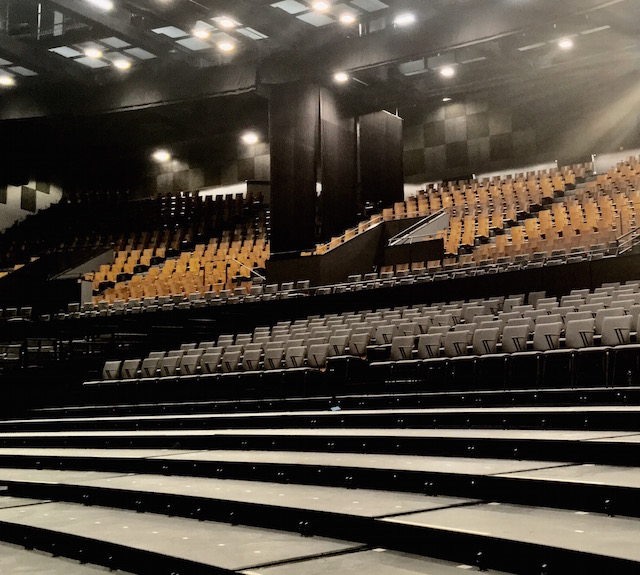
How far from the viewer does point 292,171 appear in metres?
13.4

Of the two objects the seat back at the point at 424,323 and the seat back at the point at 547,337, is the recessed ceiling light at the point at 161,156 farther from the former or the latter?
the seat back at the point at 547,337

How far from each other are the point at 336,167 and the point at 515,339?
9.27 meters

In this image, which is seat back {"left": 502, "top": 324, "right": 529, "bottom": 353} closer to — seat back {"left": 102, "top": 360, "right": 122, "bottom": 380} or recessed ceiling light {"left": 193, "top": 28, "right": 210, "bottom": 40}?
seat back {"left": 102, "top": 360, "right": 122, "bottom": 380}

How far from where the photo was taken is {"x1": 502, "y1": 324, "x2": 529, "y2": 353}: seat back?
221 inches

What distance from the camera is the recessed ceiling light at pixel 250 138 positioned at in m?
19.0

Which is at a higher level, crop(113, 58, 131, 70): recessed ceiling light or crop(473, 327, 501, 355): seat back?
crop(113, 58, 131, 70): recessed ceiling light

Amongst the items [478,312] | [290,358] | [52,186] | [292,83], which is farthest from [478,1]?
[52,186]

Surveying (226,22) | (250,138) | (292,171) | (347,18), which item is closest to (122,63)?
(226,22)

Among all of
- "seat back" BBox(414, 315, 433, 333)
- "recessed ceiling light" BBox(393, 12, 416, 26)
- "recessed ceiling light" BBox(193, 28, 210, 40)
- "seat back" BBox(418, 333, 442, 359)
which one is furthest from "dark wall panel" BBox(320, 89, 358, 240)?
"seat back" BBox(418, 333, 442, 359)

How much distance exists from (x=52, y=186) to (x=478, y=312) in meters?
16.0

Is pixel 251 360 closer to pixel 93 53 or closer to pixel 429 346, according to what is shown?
pixel 429 346

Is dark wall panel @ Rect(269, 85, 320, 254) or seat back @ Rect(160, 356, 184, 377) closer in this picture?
seat back @ Rect(160, 356, 184, 377)

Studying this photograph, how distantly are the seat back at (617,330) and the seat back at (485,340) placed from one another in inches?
32.8

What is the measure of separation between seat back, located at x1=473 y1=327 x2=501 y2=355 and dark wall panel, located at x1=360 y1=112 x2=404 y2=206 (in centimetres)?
987
